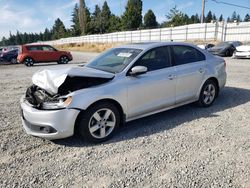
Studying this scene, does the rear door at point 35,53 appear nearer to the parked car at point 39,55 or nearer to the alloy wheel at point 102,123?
the parked car at point 39,55

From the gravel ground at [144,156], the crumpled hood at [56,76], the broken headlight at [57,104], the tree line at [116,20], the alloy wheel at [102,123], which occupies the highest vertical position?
the tree line at [116,20]

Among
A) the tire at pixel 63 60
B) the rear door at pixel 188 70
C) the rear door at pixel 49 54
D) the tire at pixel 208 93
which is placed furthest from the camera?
the tire at pixel 63 60

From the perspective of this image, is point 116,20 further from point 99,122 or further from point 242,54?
point 99,122

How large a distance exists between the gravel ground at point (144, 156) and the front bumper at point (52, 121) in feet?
0.94

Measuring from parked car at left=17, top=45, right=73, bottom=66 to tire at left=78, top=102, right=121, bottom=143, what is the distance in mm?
15806

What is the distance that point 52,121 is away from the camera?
3670 mm

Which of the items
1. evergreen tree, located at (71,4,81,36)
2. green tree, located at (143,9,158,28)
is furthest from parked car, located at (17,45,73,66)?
evergreen tree, located at (71,4,81,36)

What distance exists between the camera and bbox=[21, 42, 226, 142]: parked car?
375cm

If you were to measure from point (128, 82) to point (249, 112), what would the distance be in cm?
292

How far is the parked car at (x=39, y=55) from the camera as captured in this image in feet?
59.6

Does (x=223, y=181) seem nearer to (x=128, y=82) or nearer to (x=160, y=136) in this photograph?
(x=160, y=136)

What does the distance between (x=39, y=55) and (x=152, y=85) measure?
15.9 m

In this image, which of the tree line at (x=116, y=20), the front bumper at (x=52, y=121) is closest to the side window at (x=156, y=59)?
the front bumper at (x=52, y=121)

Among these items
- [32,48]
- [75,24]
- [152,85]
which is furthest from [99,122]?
[75,24]
